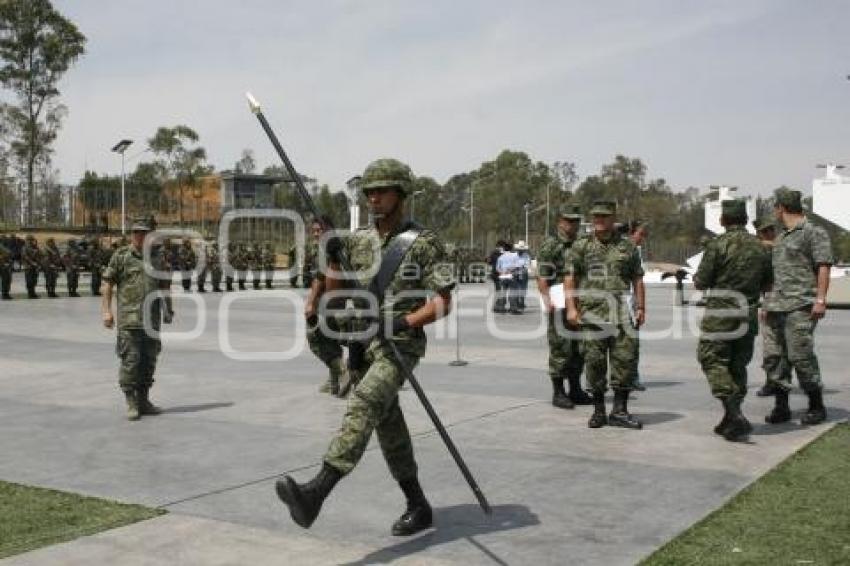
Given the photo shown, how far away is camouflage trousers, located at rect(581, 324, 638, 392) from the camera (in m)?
7.31

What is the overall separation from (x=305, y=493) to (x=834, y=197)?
3140 cm

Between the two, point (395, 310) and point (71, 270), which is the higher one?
point (395, 310)

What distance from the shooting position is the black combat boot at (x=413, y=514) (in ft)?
15.2

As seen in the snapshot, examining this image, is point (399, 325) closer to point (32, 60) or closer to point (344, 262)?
point (344, 262)

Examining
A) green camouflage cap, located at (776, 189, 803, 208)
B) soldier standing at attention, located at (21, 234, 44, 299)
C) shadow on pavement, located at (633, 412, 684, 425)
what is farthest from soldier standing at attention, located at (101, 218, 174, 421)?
soldier standing at attention, located at (21, 234, 44, 299)

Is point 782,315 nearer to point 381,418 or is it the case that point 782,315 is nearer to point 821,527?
point 821,527

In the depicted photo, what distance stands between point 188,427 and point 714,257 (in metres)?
4.25

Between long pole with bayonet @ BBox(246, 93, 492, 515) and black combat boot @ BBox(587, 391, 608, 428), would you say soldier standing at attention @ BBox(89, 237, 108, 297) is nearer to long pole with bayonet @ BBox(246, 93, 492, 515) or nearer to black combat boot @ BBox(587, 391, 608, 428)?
black combat boot @ BBox(587, 391, 608, 428)

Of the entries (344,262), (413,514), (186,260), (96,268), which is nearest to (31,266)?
(96,268)

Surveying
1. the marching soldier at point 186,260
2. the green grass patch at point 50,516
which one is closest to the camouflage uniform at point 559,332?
the green grass patch at point 50,516

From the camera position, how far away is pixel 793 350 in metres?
7.39

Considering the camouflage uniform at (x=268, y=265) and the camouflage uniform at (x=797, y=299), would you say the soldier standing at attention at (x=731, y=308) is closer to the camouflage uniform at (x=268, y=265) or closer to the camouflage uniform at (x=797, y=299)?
the camouflage uniform at (x=797, y=299)

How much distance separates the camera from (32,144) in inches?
2012

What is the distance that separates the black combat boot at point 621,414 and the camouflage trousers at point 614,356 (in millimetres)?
68
